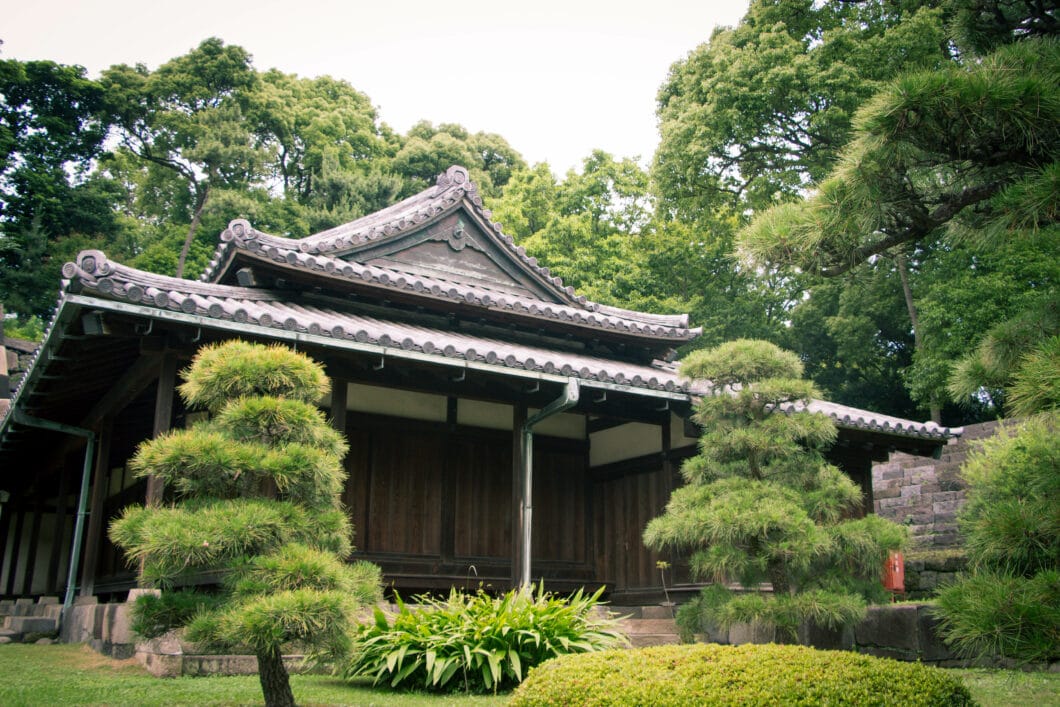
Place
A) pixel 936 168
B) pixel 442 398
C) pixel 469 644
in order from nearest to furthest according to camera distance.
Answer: pixel 936 168 < pixel 469 644 < pixel 442 398

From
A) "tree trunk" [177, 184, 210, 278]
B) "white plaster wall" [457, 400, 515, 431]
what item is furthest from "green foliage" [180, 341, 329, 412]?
"tree trunk" [177, 184, 210, 278]

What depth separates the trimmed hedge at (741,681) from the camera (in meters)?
4.45

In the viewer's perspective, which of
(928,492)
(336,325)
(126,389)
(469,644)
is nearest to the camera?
(469,644)

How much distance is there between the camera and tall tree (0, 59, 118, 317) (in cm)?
2789

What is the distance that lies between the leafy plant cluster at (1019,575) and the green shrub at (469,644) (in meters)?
3.11

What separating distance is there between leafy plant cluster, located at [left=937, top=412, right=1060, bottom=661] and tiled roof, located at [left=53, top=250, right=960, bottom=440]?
4.02m

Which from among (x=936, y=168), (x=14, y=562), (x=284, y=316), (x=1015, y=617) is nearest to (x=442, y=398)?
(x=284, y=316)

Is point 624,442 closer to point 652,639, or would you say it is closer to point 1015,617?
point 652,639

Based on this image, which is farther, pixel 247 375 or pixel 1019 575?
pixel 247 375

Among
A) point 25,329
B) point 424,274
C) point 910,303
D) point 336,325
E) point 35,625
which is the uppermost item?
point 25,329

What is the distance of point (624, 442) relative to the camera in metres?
11.9

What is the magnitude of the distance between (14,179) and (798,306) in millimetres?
27141

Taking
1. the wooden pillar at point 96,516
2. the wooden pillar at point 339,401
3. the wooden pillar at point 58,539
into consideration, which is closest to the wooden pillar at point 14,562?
the wooden pillar at point 58,539

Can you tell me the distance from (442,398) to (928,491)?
494 inches
